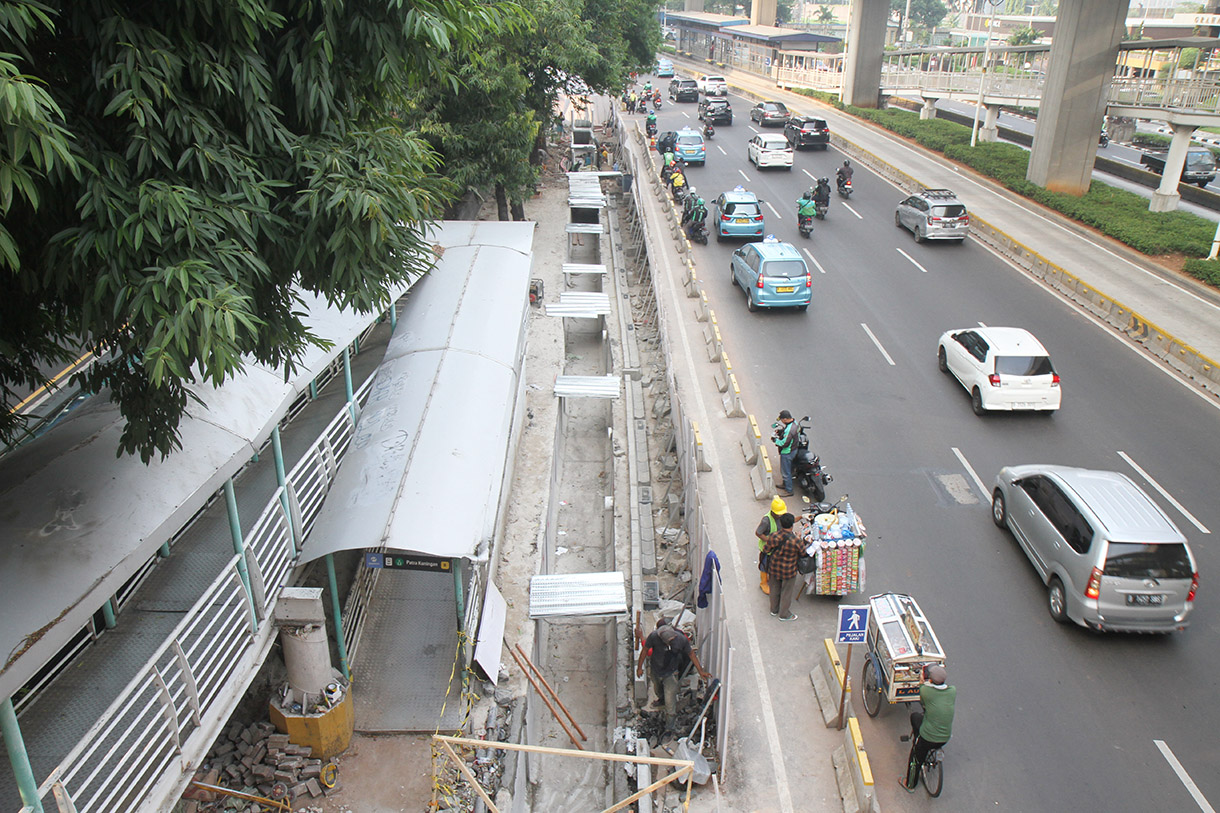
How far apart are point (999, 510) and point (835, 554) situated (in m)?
3.63

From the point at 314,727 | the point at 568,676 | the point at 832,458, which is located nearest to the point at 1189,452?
the point at 832,458

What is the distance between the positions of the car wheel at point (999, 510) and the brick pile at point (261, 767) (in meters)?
10.3

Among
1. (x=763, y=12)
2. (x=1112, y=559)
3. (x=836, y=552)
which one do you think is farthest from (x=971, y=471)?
(x=763, y=12)

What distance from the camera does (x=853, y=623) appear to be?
9484 mm

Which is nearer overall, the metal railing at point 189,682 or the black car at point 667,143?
the metal railing at point 189,682

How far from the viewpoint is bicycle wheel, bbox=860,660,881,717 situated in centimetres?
1027

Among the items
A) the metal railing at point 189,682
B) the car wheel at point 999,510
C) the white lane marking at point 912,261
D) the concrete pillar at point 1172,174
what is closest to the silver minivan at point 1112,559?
the car wheel at point 999,510

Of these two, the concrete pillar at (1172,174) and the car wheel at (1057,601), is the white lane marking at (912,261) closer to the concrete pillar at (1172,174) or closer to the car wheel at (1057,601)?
the concrete pillar at (1172,174)

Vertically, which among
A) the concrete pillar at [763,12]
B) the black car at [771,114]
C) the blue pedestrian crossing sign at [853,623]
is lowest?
the blue pedestrian crossing sign at [853,623]

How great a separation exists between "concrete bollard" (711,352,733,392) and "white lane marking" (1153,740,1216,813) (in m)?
10.0

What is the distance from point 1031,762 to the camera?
969 centimetres

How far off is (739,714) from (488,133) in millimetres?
15869

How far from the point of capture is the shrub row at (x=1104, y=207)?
1041 inches

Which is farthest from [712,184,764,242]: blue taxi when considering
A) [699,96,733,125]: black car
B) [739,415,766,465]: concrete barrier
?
[699,96,733,125]: black car
